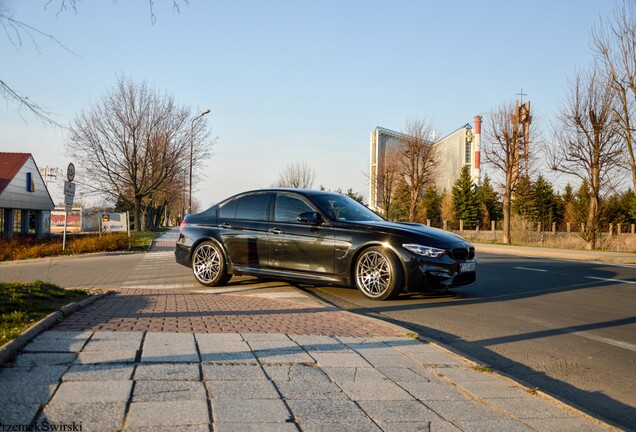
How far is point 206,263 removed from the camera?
10133 millimetres

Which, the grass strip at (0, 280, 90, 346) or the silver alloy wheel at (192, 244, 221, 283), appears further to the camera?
the silver alloy wheel at (192, 244, 221, 283)

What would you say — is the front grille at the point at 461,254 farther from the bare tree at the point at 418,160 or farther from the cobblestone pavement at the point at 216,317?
the bare tree at the point at 418,160

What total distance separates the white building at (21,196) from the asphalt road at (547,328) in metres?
39.3

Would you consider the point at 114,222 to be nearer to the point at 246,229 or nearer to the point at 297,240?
the point at 246,229

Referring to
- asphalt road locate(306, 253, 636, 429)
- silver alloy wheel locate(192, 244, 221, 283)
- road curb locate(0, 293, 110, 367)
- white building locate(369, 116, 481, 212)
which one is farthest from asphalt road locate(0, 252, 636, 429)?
white building locate(369, 116, 481, 212)

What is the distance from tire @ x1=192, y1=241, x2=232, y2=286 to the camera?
392 inches

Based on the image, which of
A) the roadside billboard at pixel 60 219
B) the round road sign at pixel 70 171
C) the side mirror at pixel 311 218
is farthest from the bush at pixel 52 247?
the roadside billboard at pixel 60 219

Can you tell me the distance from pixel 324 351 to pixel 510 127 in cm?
3588

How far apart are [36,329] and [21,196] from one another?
4647 centimetres

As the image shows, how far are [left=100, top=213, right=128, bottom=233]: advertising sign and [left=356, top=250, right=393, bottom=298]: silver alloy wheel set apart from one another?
1969 cm

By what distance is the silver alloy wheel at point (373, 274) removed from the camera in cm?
839

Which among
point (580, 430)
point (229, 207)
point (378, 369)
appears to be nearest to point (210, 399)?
point (378, 369)

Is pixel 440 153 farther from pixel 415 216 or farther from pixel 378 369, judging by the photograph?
pixel 378 369

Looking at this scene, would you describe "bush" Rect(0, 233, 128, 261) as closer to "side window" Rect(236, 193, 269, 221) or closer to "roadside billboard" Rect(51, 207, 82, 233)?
"side window" Rect(236, 193, 269, 221)
